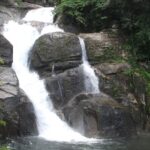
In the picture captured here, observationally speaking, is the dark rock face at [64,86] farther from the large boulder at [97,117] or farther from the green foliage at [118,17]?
the green foliage at [118,17]

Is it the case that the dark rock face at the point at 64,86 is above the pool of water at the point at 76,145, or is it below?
above

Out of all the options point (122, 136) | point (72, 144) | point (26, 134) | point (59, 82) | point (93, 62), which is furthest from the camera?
point (93, 62)

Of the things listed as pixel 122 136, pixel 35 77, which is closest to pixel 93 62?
pixel 35 77

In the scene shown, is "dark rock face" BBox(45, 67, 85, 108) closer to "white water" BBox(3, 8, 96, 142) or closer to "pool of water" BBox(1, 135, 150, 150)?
"white water" BBox(3, 8, 96, 142)

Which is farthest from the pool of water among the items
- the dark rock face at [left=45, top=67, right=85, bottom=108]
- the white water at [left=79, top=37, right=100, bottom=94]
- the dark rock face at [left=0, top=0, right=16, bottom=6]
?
the dark rock face at [left=0, top=0, right=16, bottom=6]

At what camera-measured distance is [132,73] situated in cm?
1969

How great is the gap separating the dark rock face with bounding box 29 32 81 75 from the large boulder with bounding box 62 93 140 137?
74.7 inches

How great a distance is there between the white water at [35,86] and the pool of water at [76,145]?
727 millimetres

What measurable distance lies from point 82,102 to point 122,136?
190cm

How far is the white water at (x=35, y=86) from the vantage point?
16.8 meters

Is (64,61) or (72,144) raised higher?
(64,61)

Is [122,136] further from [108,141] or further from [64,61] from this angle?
[64,61]

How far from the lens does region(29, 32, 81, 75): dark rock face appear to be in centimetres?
1923

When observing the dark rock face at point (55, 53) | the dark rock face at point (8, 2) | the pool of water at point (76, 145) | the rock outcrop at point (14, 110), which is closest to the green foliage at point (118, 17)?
the dark rock face at point (55, 53)
